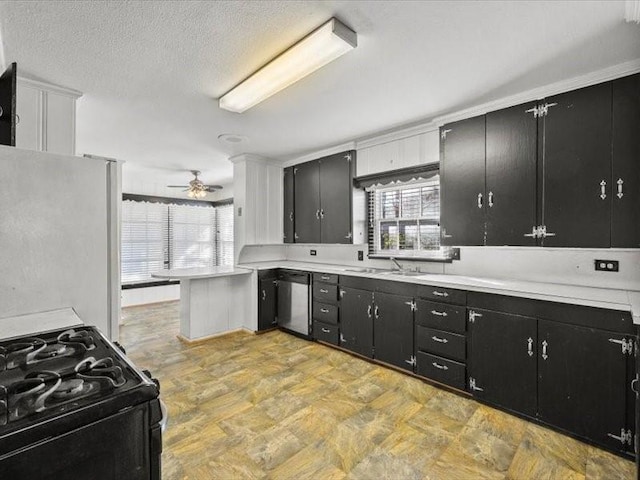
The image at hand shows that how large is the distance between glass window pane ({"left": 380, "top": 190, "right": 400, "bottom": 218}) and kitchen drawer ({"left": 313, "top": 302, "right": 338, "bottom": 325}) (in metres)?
1.32

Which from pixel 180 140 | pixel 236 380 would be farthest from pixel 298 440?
pixel 180 140

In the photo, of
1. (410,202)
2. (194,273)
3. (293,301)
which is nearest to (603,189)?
(410,202)

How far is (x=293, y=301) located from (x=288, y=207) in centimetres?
149

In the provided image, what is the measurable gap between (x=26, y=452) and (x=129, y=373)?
29cm

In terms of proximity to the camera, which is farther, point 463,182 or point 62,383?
point 463,182

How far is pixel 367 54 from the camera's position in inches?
81.0

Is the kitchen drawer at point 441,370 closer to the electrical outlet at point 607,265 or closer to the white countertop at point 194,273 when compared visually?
the electrical outlet at point 607,265

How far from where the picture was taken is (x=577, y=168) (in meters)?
2.32

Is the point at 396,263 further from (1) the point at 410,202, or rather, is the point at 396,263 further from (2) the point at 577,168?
(2) the point at 577,168

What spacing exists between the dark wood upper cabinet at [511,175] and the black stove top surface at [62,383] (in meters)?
2.75

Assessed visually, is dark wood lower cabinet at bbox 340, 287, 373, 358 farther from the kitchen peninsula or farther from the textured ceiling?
the textured ceiling

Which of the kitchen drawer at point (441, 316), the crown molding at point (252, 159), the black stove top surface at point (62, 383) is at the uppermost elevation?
the crown molding at point (252, 159)

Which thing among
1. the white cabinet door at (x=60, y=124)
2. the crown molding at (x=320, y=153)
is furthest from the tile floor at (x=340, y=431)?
the crown molding at (x=320, y=153)

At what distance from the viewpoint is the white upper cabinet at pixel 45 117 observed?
2.33 metres
